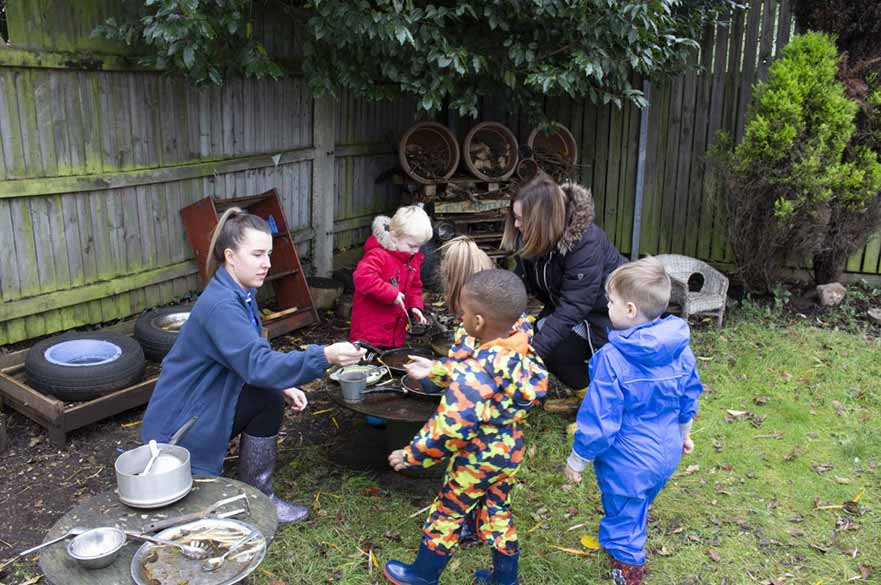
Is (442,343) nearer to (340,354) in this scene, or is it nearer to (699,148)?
(340,354)

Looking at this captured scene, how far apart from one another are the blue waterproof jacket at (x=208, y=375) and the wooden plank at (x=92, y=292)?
2119mm

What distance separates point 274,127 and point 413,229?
110 inches

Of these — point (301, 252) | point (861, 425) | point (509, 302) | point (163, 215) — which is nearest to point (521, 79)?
point (301, 252)

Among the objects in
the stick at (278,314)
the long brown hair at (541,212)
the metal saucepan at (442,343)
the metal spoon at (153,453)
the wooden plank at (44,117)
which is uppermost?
the wooden plank at (44,117)

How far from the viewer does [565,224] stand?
444cm

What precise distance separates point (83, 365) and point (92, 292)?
93 cm

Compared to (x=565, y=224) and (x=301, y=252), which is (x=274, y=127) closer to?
(x=301, y=252)

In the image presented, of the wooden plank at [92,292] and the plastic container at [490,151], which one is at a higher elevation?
the plastic container at [490,151]

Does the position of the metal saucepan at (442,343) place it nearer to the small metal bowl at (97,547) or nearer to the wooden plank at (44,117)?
the small metal bowl at (97,547)

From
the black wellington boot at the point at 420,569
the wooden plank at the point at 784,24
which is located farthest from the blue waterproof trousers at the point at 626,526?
the wooden plank at the point at 784,24

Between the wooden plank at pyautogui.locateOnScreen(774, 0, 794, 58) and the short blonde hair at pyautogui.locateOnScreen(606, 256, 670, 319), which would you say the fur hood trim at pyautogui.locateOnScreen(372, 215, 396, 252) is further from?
the wooden plank at pyautogui.locateOnScreen(774, 0, 794, 58)

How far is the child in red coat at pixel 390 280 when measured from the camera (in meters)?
4.72

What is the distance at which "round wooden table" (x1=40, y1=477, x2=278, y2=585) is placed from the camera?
211 cm

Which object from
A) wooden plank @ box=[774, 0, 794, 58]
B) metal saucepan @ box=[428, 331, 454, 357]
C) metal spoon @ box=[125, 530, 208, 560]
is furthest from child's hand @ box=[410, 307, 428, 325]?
wooden plank @ box=[774, 0, 794, 58]
